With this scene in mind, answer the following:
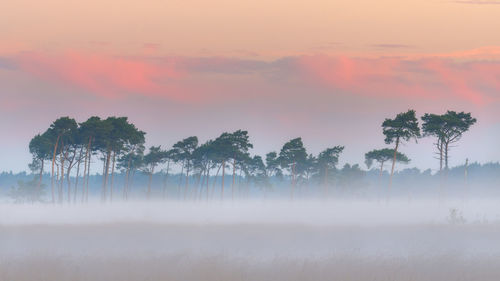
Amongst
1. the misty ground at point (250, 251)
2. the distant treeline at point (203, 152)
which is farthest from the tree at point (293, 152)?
the misty ground at point (250, 251)

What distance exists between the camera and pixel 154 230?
39.6 m

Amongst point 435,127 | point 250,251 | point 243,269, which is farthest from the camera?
point 435,127

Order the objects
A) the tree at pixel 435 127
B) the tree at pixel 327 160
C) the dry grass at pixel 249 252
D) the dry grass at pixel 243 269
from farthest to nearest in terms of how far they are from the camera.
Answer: the tree at pixel 327 160 < the tree at pixel 435 127 < the dry grass at pixel 249 252 < the dry grass at pixel 243 269

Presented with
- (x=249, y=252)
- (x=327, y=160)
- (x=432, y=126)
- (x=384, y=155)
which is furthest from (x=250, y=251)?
(x=327, y=160)

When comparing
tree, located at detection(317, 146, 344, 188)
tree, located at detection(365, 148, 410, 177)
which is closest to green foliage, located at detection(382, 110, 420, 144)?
tree, located at detection(365, 148, 410, 177)

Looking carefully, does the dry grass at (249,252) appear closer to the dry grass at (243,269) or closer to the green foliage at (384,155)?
the dry grass at (243,269)

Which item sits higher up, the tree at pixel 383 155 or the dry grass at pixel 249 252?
the tree at pixel 383 155

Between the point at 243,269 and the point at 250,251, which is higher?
the point at 243,269

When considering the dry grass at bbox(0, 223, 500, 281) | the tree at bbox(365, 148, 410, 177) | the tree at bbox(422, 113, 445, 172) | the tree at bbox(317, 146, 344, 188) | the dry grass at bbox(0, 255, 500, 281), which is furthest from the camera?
the tree at bbox(317, 146, 344, 188)

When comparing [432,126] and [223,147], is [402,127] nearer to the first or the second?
[432,126]

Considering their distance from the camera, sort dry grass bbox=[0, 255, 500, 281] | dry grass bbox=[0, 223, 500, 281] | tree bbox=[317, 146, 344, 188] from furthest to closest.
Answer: tree bbox=[317, 146, 344, 188]
dry grass bbox=[0, 223, 500, 281]
dry grass bbox=[0, 255, 500, 281]

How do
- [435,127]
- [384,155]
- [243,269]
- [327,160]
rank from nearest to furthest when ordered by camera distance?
1. [243,269]
2. [435,127]
3. [384,155]
4. [327,160]

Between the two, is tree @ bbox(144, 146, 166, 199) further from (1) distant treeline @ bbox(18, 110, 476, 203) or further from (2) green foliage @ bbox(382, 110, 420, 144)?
(2) green foliage @ bbox(382, 110, 420, 144)

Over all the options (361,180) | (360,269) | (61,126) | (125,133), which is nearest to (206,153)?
(125,133)
